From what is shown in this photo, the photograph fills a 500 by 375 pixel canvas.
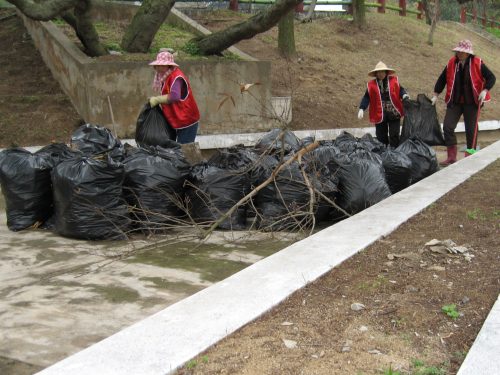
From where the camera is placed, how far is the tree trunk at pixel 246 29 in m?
10.7

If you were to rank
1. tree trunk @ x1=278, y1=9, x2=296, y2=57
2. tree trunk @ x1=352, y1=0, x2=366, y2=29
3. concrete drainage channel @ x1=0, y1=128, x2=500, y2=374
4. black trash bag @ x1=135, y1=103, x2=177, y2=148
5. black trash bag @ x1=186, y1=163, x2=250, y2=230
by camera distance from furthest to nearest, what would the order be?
1. tree trunk @ x1=352, y1=0, x2=366, y2=29
2. tree trunk @ x1=278, y1=9, x2=296, y2=57
3. black trash bag @ x1=135, y1=103, x2=177, y2=148
4. black trash bag @ x1=186, y1=163, x2=250, y2=230
5. concrete drainage channel @ x1=0, y1=128, x2=500, y2=374

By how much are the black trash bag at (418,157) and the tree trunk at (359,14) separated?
1396 centimetres

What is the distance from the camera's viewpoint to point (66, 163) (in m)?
5.49

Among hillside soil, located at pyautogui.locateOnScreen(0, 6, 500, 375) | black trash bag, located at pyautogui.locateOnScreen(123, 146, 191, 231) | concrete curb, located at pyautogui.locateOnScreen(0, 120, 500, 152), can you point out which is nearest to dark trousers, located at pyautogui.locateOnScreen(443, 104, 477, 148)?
concrete curb, located at pyautogui.locateOnScreen(0, 120, 500, 152)

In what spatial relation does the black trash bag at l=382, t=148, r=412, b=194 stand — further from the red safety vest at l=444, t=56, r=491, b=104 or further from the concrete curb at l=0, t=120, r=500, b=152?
the red safety vest at l=444, t=56, r=491, b=104

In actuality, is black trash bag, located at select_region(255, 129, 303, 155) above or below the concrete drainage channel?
above

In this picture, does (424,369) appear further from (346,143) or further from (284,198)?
(346,143)

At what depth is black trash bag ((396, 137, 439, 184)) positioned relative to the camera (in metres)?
7.41

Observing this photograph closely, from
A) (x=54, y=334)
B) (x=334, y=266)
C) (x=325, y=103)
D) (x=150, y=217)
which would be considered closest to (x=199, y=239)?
(x=150, y=217)

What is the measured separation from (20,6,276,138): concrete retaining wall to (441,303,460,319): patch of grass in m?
6.19

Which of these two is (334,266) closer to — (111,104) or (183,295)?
(183,295)

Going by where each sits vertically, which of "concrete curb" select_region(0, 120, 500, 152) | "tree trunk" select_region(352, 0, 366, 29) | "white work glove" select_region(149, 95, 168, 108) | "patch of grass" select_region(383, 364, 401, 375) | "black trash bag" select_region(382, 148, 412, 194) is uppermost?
"tree trunk" select_region(352, 0, 366, 29)

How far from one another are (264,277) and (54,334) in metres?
1.12

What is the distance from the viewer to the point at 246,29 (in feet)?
36.6
